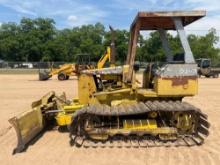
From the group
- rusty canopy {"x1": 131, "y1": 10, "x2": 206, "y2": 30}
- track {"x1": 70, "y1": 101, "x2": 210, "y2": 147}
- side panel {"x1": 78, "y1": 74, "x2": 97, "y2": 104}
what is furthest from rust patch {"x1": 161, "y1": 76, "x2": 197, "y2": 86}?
side panel {"x1": 78, "y1": 74, "x2": 97, "y2": 104}

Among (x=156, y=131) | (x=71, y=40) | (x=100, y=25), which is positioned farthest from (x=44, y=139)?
(x=100, y=25)

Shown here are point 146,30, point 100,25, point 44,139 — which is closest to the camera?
point 44,139

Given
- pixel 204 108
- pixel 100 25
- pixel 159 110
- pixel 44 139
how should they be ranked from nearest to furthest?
pixel 159 110 < pixel 44 139 < pixel 204 108 < pixel 100 25

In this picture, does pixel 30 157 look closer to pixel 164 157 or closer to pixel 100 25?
pixel 164 157

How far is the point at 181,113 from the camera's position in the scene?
27.6 feet

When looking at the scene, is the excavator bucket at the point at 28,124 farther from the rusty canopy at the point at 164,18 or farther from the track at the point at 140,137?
the rusty canopy at the point at 164,18


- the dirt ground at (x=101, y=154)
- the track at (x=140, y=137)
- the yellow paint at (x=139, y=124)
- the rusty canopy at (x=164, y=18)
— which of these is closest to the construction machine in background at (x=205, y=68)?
the rusty canopy at (x=164, y=18)

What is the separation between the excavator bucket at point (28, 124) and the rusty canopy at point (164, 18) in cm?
313

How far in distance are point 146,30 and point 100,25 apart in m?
99.2

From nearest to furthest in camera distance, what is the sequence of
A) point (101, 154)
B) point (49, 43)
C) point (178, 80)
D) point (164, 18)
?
1. point (101, 154)
2. point (178, 80)
3. point (164, 18)
4. point (49, 43)

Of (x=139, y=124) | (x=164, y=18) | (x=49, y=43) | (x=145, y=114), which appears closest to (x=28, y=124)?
(x=139, y=124)

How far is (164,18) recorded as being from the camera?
8977 millimetres

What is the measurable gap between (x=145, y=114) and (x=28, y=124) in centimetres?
261

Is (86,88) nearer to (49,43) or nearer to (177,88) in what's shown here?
(177,88)
